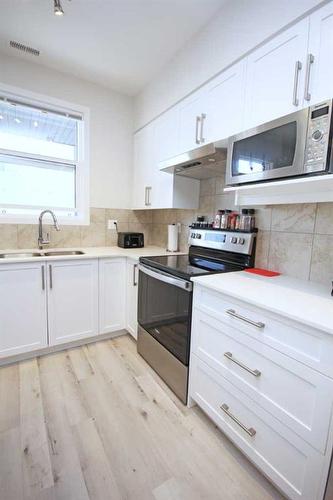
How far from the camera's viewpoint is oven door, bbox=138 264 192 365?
147cm

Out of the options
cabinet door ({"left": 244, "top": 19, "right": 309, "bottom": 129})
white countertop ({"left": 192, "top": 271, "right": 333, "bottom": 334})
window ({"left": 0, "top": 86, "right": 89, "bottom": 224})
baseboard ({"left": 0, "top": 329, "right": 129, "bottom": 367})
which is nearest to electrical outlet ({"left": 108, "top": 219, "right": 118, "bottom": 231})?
window ({"left": 0, "top": 86, "right": 89, "bottom": 224})

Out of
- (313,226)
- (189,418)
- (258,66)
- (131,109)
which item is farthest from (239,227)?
(131,109)

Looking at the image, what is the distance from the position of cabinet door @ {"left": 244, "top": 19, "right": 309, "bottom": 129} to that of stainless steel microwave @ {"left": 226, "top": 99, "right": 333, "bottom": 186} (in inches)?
4.6

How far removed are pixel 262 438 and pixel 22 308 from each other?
5.99 ft

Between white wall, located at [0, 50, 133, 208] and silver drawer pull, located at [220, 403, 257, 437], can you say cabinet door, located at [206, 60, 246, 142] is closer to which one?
white wall, located at [0, 50, 133, 208]

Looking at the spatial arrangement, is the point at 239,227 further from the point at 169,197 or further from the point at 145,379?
the point at 145,379

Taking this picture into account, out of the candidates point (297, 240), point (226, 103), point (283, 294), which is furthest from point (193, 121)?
point (283, 294)

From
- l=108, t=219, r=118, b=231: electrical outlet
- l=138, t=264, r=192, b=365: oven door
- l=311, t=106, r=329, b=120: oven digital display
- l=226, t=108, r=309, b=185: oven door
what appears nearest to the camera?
l=311, t=106, r=329, b=120: oven digital display

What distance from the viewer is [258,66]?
1.31m

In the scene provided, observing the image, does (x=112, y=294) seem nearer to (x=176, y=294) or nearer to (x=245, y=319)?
(x=176, y=294)

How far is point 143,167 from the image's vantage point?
8.48 feet

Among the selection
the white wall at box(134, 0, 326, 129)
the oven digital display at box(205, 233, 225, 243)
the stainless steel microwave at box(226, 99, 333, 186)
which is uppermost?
the white wall at box(134, 0, 326, 129)

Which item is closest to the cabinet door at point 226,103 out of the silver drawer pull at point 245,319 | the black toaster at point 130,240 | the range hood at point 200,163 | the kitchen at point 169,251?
the kitchen at point 169,251

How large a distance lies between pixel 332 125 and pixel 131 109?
7.89 ft
